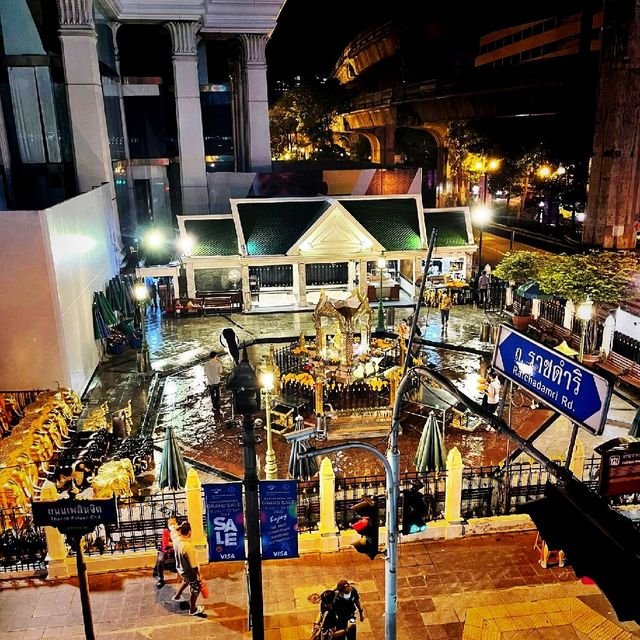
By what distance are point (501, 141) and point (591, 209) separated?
16176 mm

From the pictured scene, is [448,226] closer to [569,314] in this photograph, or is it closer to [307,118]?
[569,314]

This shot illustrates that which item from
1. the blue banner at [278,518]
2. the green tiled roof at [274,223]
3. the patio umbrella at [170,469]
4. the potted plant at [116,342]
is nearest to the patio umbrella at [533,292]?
the green tiled roof at [274,223]

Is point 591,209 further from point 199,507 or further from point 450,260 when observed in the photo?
point 199,507

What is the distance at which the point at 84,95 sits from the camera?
90.9 ft

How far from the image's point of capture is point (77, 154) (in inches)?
1123

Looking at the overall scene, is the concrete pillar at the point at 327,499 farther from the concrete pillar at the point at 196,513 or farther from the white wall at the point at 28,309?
the white wall at the point at 28,309

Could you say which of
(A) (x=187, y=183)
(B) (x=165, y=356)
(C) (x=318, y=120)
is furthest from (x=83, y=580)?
(C) (x=318, y=120)

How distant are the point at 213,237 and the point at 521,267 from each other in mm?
14155

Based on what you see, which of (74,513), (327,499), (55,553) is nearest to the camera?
(74,513)

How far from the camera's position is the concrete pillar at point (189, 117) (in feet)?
109

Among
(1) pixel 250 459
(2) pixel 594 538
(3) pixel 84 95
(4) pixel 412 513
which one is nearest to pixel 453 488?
(4) pixel 412 513

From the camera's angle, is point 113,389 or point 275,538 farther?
point 113,389

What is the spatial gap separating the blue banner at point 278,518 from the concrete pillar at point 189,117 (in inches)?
1139

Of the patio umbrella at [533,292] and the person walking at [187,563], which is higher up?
the patio umbrella at [533,292]
